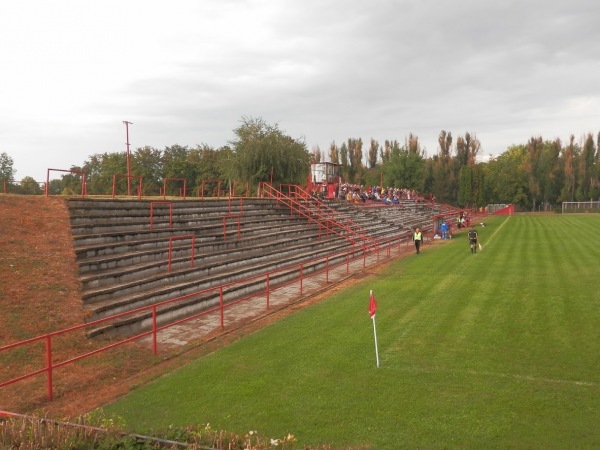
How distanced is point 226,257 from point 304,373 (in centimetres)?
1178

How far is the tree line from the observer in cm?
4755

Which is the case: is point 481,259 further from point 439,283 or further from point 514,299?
point 514,299

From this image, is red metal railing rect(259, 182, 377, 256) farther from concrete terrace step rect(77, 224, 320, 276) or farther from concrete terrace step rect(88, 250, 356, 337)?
concrete terrace step rect(88, 250, 356, 337)

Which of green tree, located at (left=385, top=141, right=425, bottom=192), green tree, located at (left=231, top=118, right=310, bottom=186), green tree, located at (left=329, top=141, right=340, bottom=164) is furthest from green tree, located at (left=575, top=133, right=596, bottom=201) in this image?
green tree, located at (left=231, top=118, right=310, bottom=186)

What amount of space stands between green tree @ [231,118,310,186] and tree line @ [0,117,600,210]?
0.40 ft

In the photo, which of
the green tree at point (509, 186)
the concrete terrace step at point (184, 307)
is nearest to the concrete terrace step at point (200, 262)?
the concrete terrace step at point (184, 307)

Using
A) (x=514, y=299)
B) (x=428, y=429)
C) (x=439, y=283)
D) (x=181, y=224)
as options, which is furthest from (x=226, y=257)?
(x=428, y=429)

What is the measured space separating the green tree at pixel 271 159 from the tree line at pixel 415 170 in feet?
0.40

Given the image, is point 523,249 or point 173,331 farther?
point 523,249

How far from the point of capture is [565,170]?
82.5 m

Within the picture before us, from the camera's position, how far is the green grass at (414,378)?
656 centimetres

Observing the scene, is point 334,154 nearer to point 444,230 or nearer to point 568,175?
point 568,175

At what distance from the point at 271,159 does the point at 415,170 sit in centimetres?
4862

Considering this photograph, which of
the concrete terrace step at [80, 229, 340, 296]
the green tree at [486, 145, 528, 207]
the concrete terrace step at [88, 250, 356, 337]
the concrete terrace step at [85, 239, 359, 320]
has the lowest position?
the concrete terrace step at [88, 250, 356, 337]
